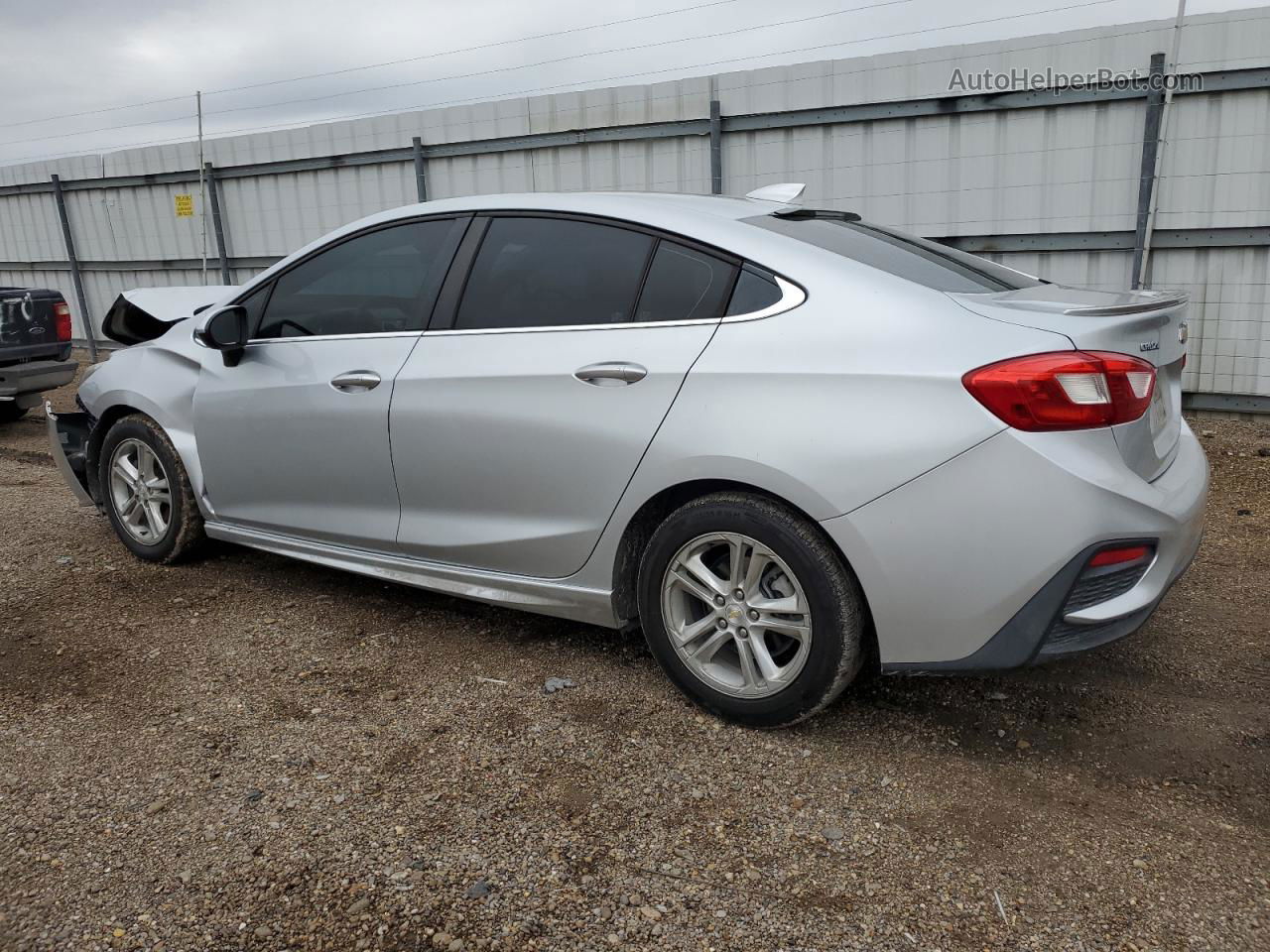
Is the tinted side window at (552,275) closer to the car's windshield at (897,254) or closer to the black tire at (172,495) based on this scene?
the car's windshield at (897,254)

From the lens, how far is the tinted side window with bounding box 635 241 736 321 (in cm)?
283

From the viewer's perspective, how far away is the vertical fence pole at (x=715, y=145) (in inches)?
324

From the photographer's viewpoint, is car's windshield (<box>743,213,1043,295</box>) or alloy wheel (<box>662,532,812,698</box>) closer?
alloy wheel (<box>662,532,812,698</box>)

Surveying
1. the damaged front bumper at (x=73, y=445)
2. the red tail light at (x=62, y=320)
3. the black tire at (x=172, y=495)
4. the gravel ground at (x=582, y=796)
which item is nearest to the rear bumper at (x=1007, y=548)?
the gravel ground at (x=582, y=796)

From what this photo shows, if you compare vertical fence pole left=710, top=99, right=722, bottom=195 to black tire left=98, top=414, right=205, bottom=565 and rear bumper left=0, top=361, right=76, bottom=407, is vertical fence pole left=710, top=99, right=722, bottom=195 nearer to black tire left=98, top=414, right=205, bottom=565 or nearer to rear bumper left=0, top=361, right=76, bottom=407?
black tire left=98, top=414, right=205, bottom=565

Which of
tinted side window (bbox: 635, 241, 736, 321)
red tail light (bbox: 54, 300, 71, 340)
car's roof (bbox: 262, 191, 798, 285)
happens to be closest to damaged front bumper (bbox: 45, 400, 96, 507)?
car's roof (bbox: 262, 191, 798, 285)

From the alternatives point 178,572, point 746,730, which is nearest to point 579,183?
point 178,572

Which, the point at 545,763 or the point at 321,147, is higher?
the point at 321,147

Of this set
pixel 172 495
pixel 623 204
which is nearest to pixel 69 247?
pixel 172 495

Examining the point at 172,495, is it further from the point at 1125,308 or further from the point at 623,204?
the point at 1125,308

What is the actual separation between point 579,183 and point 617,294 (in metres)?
6.78

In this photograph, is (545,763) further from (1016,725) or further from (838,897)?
Result: (1016,725)

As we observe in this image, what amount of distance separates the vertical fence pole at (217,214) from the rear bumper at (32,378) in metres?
4.52

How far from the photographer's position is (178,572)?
4.42 meters
